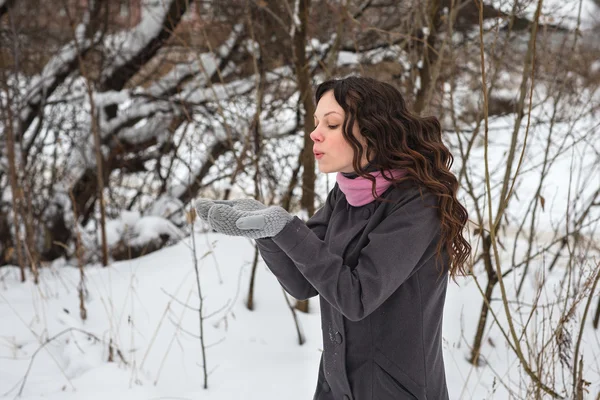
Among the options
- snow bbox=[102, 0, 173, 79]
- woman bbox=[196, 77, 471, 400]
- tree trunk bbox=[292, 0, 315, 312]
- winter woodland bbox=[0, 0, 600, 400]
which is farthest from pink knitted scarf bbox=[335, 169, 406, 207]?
snow bbox=[102, 0, 173, 79]

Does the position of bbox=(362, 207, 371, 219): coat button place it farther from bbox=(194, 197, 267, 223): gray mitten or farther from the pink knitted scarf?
bbox=(194, 197, 267, 223): gray mitten

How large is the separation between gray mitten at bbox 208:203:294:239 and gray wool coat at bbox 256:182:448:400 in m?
0.03

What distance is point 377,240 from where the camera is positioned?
1207mm

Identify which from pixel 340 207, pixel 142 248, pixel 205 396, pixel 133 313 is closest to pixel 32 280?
pixel 142 248

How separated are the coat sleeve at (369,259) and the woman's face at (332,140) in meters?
0.18

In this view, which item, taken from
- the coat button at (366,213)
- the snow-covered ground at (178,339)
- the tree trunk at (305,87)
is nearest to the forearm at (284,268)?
the coat button at (366,213)

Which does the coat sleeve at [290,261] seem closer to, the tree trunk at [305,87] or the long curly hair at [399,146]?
the long curly hair at [399,146]

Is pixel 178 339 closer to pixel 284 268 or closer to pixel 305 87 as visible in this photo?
pixel 305 87

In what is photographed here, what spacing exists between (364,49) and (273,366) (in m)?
2.84

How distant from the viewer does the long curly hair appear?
125cm

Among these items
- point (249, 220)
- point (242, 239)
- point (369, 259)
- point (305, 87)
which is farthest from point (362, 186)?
point (242, 239)

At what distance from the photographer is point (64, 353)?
289cm

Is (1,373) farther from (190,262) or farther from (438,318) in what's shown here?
(438,318)

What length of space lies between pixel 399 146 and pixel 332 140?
0.50 ft
